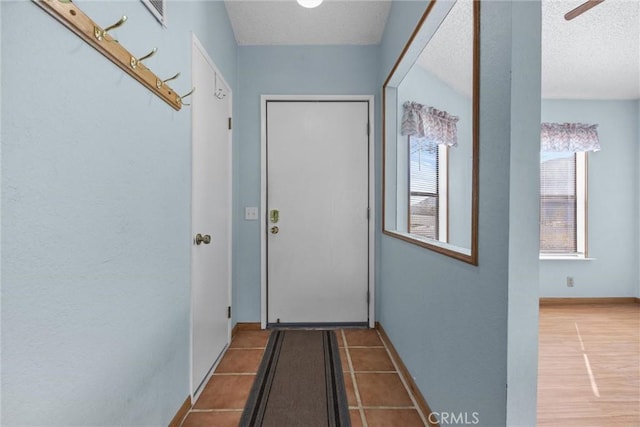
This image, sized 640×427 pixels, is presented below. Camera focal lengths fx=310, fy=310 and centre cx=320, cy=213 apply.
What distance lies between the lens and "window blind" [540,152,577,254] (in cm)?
397

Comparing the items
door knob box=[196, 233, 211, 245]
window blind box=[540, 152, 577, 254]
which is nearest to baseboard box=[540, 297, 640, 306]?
window blind box=[540, 152, 577, 254]

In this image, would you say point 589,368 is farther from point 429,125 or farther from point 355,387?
point 429,125

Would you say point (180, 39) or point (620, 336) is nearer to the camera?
point (180, 39)

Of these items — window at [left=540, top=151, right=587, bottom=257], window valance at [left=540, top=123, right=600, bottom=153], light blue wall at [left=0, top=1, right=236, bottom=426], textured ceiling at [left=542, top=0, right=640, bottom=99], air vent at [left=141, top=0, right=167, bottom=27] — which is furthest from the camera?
window at [left=540, top=151, right=587, bottom=257]

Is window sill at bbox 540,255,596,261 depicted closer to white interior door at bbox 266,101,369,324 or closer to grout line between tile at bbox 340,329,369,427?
white interior door at bbox 266,101,369,324

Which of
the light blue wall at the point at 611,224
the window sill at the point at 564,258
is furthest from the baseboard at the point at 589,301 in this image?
the window sill at the point at 564,258

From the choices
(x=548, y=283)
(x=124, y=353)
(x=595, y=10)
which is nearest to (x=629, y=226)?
(x=548, y=283)

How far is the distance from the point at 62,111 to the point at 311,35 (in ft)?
7.66

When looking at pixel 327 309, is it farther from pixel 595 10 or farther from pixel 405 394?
pixel 595 10

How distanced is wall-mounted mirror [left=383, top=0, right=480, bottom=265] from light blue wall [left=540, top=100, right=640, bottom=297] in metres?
1.56

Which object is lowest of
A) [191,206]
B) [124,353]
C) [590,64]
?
[124,353]

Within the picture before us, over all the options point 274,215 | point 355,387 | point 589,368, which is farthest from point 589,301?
point 274,215

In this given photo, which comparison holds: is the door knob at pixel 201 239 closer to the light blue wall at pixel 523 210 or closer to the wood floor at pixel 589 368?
the light blue wall at pixel 523 210

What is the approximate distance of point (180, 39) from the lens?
157 centimetres
